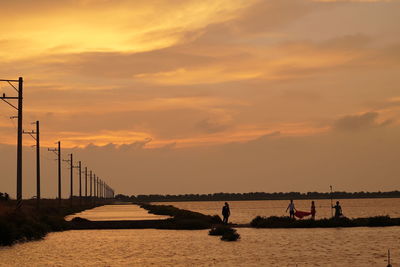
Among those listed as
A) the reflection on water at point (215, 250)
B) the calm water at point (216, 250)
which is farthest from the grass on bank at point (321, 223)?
the reflection on water at point (215, 250)

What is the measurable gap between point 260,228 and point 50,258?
27091 millimetres

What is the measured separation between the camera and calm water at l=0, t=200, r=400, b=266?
3591 centimetres

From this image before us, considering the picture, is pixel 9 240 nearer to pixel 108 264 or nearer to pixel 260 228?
pixel 108 264

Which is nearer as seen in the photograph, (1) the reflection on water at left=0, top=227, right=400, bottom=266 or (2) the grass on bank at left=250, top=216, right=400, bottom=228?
(1) the reflection on water at left=0, top=227, right=400, bottom=266

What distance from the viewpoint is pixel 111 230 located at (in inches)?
2640

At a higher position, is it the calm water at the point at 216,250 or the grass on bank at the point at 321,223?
the grass on bank at the point at 321,223

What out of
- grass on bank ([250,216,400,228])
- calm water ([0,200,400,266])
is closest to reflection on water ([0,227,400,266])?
calm water ([0,200,400,266])

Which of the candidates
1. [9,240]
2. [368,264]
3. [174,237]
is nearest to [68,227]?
[174,237]

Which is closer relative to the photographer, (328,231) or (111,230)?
(328,231)

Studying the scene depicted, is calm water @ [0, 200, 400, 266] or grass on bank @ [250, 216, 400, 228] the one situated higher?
grass on bank @ [250, 216, 400, 228]

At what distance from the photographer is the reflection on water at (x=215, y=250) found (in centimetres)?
3591

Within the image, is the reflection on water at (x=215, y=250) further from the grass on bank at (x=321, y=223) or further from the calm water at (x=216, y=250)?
the grass on bank at (x=321, y=223)

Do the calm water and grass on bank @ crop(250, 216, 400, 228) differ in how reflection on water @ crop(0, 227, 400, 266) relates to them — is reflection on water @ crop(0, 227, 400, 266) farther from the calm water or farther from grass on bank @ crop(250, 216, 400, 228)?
grass on bank @ crop(250, 216, 400, 228)

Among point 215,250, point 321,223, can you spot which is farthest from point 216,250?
point 321,223
